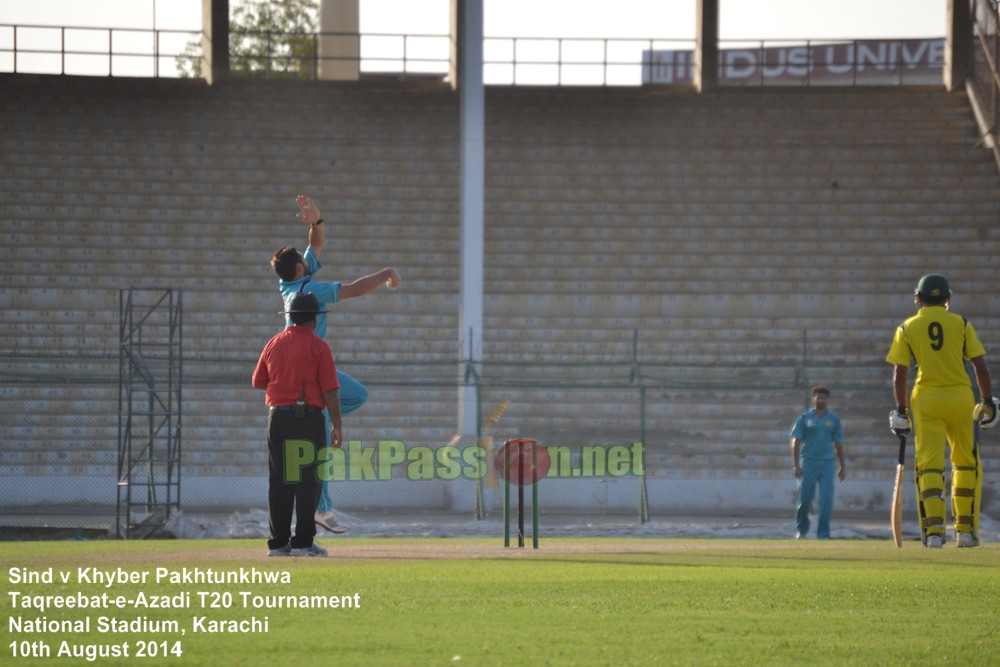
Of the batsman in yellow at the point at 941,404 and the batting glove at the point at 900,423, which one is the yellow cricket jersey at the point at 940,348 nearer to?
the batsman in yellow at the point at 941,404

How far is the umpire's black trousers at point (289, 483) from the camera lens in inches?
314

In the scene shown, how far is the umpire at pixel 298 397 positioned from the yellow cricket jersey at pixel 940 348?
388cm

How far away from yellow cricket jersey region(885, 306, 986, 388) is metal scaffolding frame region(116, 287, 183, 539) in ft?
28.3

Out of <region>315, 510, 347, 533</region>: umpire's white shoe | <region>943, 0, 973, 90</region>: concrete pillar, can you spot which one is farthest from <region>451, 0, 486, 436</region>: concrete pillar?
<region>315, 510, 347, 533</region>: umpire's white shoe

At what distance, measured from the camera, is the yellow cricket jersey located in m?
9.21

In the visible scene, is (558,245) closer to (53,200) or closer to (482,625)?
(53,200)

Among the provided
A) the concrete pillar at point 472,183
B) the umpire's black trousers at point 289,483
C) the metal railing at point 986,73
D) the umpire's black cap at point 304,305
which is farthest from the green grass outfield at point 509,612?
the metal railing at point 986,73

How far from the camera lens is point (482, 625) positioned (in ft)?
16.9

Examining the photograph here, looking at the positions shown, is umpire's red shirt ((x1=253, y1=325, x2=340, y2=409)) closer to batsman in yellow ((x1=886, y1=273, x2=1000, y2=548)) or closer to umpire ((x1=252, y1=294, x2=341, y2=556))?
umpire ((x1=252, y1=294, x2=341, y2=556))

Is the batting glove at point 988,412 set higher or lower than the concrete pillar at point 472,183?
lower

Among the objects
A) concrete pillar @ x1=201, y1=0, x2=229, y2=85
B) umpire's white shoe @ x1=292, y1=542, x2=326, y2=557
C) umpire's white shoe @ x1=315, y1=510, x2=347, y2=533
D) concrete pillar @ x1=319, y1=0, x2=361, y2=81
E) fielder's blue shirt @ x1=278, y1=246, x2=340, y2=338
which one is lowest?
umpire's white shoe @ x1=292, y1=542, x2=326, y2=557

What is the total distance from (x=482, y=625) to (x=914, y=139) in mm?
22826

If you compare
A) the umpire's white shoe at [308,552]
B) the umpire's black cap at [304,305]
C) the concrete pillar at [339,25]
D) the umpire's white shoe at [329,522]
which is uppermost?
the concrete pillar at [339,25]

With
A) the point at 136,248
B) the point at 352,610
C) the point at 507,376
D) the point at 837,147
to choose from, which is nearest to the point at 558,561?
the point at 352,610
